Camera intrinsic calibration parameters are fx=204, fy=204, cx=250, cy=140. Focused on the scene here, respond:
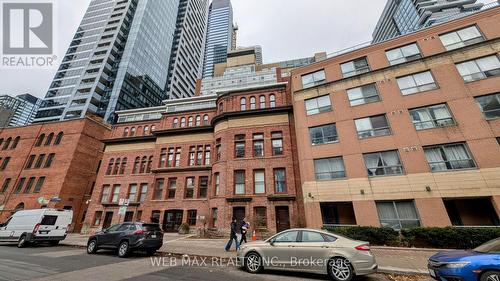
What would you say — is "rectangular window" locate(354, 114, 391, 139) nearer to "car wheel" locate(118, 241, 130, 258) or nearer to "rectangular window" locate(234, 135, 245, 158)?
"rectangular window" locate(234, 135, 245, 158)

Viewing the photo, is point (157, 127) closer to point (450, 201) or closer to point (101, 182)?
point (101, 182)

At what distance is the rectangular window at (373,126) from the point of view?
16.3 m

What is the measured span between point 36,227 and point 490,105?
3244 centimetres

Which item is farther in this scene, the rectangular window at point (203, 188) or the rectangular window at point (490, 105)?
the rectangular window at point (203, 188)

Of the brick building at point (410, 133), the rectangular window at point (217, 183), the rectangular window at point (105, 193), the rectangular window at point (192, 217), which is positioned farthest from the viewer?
the rectangular window at point (105, 193)

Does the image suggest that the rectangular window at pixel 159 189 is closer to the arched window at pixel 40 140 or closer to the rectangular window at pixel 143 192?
the rectangular window at pixel 143 192

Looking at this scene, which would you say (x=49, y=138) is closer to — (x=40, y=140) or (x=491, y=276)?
(x=40, y=140)

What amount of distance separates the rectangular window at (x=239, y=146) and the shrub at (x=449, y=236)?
14183 mm

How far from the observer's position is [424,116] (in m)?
15.5

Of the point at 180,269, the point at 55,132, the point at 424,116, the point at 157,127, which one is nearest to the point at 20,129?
the point at 55,132

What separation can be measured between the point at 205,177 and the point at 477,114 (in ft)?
77.3

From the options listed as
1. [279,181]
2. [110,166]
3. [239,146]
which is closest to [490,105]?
[279,181]

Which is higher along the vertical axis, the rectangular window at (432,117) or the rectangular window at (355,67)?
the rectangular window at (355,67)

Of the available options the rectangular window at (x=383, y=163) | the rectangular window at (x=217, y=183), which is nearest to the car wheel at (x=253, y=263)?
the rectangular window at (x=383, y=163)
